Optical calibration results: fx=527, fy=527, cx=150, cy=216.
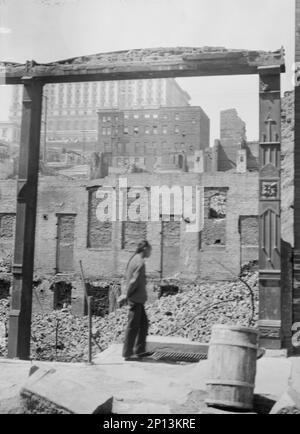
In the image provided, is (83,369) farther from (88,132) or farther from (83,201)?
(88,132)

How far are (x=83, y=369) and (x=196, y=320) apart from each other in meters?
13.5

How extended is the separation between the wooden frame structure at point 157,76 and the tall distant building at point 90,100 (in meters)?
69.6

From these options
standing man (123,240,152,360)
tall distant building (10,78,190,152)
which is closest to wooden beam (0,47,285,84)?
standing man (123,240,152,360)

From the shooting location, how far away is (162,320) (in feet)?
74.5

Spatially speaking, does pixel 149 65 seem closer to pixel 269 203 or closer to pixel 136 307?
pixel 269 203

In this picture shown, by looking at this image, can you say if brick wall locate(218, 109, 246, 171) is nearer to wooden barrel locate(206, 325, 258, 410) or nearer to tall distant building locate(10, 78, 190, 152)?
wooden barrel locate(206, 325, 258, 410)

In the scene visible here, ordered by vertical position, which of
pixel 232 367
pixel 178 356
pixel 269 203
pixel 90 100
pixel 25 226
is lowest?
pixel 178 356

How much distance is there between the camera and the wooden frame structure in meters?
7.53

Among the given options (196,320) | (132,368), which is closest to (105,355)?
(132,368)

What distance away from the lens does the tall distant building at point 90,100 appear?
81.2 meters

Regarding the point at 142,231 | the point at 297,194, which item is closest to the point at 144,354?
the point at 297,194

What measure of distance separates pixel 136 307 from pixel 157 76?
3680 mm

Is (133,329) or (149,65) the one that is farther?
(149,65)

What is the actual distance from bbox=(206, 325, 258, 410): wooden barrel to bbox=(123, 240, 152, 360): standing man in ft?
5.84
